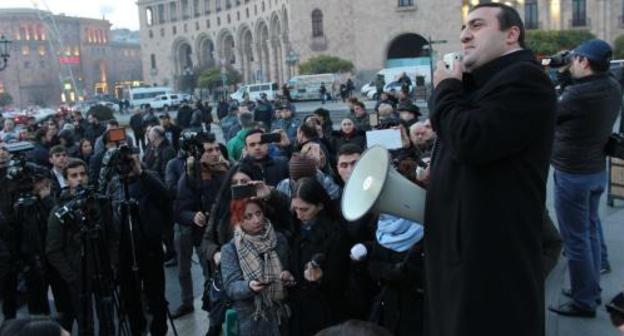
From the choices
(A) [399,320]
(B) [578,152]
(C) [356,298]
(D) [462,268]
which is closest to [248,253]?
(C) [356,298]

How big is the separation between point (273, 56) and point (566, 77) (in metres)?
61.7

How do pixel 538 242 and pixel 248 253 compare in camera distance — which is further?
pixel 248 253

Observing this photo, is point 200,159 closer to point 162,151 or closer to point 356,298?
point 356,298

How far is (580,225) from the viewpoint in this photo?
4.75 metres

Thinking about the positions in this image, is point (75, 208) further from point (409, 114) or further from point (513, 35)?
point (409, 114)

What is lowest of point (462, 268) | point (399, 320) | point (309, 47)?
point (399, 320)

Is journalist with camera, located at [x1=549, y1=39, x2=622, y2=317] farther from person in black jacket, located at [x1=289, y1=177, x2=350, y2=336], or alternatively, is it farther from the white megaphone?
the white megaphone

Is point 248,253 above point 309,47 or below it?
below

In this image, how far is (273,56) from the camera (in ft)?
216

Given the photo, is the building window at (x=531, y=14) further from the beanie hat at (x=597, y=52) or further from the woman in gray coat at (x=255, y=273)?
the woman in gray coat at (x=255, y=273)

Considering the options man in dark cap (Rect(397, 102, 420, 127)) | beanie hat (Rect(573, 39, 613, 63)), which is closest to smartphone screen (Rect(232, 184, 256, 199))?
beanie hat (Rect(573, 39, 613, 63))

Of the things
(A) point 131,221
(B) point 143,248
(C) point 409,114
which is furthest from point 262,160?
(C) point 409,114

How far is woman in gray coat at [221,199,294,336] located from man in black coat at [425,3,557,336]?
188 centimetres

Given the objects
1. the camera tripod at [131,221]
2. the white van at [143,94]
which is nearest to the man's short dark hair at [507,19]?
the camera tripod at [131,221]
